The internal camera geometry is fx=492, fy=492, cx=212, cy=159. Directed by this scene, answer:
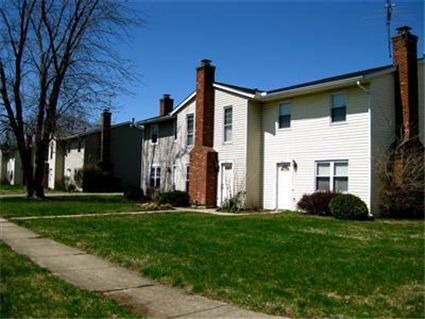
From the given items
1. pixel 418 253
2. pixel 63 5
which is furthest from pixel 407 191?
pixel 63 5

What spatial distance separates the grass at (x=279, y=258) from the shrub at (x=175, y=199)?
8626 millimetres

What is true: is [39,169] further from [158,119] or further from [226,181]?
[226,181]

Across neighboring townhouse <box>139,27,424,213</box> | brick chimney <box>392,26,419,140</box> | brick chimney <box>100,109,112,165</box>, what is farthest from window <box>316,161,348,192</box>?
brick chimney <box>100,109,112,165</box>

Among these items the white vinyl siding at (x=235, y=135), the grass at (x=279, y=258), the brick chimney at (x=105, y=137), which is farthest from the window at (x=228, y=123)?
the brick chimney at (x=105, y=137)

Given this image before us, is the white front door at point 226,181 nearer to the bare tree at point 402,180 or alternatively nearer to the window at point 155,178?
the window at point 155,178

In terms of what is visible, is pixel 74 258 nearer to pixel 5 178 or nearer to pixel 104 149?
pixel 104 149

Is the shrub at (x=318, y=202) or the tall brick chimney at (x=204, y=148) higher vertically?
the tall brick chimney at (x=204, y=148)

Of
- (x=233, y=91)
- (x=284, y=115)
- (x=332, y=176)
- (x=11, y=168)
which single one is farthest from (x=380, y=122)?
(x=11, y=168)

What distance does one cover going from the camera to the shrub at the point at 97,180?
42.6 m

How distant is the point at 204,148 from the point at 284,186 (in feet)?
16.6

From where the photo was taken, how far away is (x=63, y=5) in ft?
95.5

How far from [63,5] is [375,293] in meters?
27.1

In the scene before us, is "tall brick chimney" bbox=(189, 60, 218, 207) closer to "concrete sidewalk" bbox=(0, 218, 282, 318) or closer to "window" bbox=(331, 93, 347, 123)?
"window" bbox=(331, 93, 347, 123)

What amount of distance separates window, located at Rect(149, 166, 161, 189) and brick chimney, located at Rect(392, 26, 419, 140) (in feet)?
52.1
